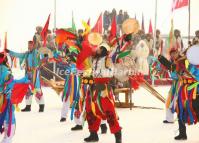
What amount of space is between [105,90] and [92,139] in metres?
0.68

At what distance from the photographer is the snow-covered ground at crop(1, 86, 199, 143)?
16.5 feet

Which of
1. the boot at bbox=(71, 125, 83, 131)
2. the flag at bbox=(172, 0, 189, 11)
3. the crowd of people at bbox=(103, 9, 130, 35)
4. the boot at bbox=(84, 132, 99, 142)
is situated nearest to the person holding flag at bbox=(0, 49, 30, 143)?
the boot at bbox=(84, 132, 99, 142)

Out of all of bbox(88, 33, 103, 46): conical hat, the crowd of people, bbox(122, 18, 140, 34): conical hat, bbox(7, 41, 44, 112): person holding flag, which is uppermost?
the crowd of people

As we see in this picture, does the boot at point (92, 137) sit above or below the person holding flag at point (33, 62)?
below

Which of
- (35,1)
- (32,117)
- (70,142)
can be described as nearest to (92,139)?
(70,142)

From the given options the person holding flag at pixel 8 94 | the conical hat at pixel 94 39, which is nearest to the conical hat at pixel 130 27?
the conical hat at pixel 94 39

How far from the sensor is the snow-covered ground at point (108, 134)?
5027 mm

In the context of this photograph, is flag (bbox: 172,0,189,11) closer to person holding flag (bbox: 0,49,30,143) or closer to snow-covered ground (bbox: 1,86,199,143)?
snow-covered ground (bbox: 1,86,199,143)

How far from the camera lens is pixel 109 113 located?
14.7 feet

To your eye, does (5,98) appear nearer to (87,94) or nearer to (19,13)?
(87,94)

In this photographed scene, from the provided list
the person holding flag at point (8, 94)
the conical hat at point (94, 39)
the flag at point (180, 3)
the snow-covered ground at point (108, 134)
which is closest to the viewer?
the person holding flag at point (8, 94)

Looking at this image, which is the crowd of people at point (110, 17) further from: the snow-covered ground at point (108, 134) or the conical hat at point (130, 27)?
the conical hat at point (130, 27)

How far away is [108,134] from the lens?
209 inches

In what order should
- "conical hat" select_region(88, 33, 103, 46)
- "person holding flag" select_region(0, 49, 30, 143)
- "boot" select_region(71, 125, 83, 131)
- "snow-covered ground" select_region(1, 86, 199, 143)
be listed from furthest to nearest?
"boot" select_region(71, 125, 83, 131)
"snow-covered ground" select_region(1, 86, 199, 143)
"conical hat" select_region(88, 33, 103, 46)
"person holding flag" select_region(0, 49, 30, 143)
